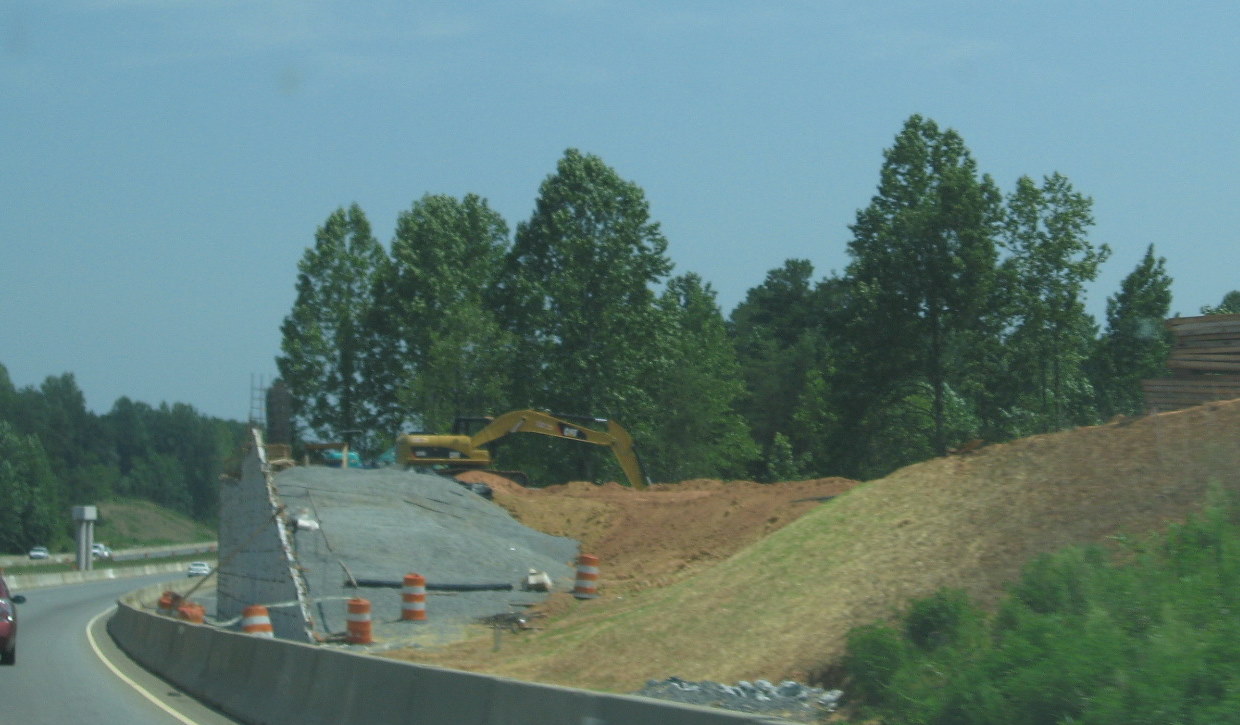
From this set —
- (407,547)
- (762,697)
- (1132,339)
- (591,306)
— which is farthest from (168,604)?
(1132,339)

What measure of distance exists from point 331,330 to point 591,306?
25.9m

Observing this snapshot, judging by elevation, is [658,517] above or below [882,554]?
above

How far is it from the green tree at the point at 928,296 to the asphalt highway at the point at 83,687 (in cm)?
2760

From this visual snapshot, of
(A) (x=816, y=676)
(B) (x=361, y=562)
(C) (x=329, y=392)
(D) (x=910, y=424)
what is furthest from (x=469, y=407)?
(A) (x=816, y=676)

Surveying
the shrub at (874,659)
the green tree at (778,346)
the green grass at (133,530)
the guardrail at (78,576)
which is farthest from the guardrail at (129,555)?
the shrub at (874,659)

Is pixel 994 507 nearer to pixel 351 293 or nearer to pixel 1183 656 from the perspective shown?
pixel 1183 656

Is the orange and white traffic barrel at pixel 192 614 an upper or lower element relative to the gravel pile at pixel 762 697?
lower

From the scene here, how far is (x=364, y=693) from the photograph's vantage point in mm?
11453

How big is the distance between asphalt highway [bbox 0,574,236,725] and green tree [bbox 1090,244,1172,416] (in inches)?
1265

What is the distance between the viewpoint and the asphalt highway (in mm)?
15344

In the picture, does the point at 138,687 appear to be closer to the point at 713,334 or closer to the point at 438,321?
the point at 438,321

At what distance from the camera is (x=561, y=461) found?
63.4m

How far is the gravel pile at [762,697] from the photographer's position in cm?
1351

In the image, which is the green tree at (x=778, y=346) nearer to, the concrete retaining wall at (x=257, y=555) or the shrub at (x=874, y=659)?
the concrete retaining wall at (x=257, y=555)
